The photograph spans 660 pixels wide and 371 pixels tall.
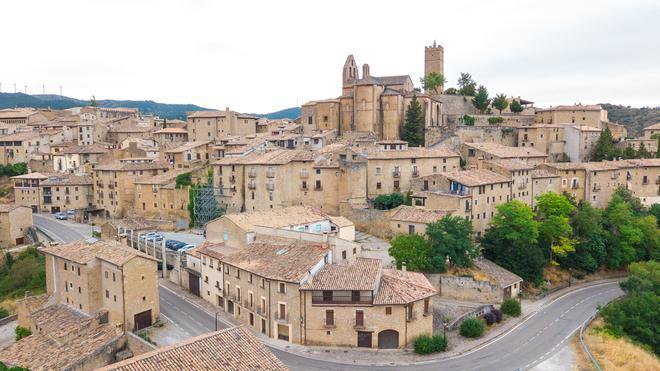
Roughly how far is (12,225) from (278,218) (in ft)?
118

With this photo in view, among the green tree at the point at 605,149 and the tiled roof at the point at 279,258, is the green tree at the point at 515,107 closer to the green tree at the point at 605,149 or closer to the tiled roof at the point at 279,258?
the green tree at the point at 605,149

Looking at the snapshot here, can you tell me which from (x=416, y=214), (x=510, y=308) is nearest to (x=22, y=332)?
(x=416, y=214)

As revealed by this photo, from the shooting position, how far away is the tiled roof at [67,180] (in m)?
71.4

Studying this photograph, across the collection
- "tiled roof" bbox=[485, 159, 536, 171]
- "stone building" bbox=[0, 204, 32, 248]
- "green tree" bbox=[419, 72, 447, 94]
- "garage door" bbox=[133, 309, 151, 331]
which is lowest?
"garage door" bbox=[133, 309, 151, 331]

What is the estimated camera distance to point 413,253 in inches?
1715

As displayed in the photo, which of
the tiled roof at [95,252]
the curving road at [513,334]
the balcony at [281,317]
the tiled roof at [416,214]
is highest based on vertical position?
the tiled roof at [416,214]

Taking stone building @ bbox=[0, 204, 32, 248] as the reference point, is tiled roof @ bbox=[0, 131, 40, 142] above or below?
above

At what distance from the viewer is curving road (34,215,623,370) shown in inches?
1319

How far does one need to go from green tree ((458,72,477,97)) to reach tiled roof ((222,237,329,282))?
192 ft

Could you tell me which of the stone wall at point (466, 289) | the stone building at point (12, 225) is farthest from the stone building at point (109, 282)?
the stone building at point (12, 225)

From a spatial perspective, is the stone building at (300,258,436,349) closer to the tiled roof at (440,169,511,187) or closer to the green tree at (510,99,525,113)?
the tiled roof at (440,169,511,187)

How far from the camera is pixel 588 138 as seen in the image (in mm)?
72438

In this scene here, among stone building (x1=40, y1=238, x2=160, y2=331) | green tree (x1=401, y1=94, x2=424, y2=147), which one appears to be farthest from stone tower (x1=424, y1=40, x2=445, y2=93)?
stone building (x1=40, y1=238, x2=160, y2=331)

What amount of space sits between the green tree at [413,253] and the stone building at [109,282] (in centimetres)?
1864
